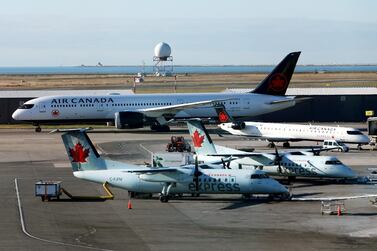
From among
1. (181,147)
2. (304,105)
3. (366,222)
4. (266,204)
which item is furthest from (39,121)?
(366,222)

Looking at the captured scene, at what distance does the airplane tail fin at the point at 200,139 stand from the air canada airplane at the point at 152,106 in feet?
117

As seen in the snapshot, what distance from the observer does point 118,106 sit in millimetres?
100312

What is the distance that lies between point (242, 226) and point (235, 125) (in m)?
41.6

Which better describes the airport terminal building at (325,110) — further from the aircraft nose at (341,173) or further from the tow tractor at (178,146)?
the aircraft nose at (341,173)

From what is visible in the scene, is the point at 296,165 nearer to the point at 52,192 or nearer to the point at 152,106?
the point at 52,192

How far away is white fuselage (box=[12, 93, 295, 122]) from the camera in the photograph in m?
99.6

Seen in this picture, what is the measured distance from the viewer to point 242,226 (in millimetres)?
43688

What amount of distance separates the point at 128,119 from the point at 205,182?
4812 cm

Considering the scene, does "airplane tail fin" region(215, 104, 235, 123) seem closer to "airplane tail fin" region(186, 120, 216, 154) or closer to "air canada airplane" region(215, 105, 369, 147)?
"air canada airplane" region(215, 105, 369, 147)

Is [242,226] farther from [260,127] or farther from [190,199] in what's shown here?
[260,127]

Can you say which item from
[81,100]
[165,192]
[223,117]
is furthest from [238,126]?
[165,192]

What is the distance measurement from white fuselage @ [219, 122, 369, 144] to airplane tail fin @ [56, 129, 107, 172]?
3361 centimetres

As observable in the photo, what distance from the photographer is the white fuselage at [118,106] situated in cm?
9962

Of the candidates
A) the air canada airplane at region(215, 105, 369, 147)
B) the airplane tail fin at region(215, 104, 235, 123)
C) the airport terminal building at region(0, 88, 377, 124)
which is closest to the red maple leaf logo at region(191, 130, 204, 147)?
the air canada airplane at region(215, 105, 369, 147)
